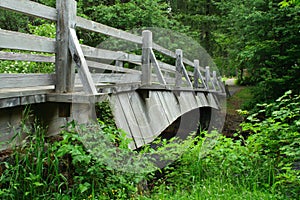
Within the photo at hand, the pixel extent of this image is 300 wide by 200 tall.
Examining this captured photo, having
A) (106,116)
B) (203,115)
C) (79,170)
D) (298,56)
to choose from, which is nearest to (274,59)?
(298,56)

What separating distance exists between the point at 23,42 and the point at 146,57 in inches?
117

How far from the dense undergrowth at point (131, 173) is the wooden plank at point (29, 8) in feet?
3.77

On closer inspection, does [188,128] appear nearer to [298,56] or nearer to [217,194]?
[298,56]

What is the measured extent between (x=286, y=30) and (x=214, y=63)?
10878 mm

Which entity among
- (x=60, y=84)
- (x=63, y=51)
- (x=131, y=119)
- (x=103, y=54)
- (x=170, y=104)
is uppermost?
(x=103, y=54)

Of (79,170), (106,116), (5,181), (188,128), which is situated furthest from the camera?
(188,128)

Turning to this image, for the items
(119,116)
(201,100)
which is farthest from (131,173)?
(201,100)

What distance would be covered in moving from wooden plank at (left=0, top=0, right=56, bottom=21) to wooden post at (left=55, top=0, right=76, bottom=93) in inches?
4.1

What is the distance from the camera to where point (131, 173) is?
351cm

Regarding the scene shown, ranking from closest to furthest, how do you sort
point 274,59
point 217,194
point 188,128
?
1. point 217,194
2. point 274,59
3. point 188,128

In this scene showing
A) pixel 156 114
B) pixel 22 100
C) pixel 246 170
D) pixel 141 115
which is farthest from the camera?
pixel 156 114

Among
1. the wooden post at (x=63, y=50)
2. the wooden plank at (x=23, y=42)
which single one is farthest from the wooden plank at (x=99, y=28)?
the wooden plank at (x=23, y=42)

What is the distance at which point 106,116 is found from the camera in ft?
14.3

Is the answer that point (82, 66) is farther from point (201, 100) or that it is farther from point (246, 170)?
point (201, 100)
